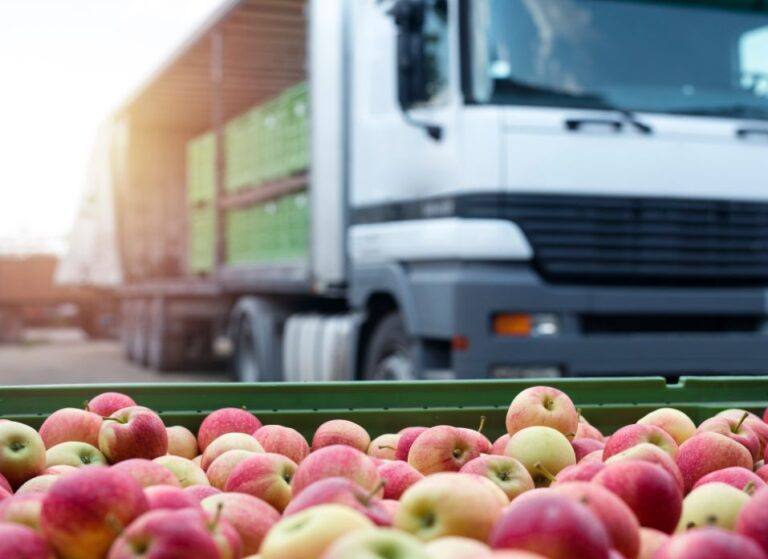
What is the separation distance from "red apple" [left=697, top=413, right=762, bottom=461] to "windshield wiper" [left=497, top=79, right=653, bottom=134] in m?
4.03

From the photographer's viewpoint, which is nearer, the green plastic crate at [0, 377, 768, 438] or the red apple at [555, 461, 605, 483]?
the red apple at [555, 461, 605, 483]

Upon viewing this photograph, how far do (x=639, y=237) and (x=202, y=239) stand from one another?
25.6 feet

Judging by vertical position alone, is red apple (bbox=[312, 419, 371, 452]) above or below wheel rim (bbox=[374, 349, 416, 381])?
above

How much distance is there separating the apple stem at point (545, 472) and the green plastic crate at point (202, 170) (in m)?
10.5

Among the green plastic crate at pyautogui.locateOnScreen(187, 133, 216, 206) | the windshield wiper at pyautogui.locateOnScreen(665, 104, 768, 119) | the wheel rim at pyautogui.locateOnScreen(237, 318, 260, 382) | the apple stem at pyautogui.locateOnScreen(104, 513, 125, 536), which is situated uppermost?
the green plastic crate at pyautogui.locateOnScreen(187, 133, 216, 206)

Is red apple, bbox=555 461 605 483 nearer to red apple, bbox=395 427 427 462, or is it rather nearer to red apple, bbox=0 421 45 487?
red apple, bbox=395 427 427 462

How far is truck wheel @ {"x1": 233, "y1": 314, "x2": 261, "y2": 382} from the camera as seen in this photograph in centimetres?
1143

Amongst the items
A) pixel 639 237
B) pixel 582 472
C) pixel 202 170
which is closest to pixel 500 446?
pixel 582 472

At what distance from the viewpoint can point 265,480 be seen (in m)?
2.29

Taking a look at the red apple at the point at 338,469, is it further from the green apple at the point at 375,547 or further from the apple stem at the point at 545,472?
the green apple at the point at 375,547

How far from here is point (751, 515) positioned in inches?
69.9

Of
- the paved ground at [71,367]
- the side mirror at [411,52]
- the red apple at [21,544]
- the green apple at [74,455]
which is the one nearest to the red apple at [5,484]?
the green apple at [74,455]

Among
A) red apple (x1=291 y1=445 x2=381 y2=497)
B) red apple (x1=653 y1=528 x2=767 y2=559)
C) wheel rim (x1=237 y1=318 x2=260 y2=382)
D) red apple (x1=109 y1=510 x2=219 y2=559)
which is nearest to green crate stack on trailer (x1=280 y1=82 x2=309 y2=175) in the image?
wheel rim (x1=237 y1=318 x2=260 y2=382)

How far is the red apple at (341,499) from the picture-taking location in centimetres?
181
